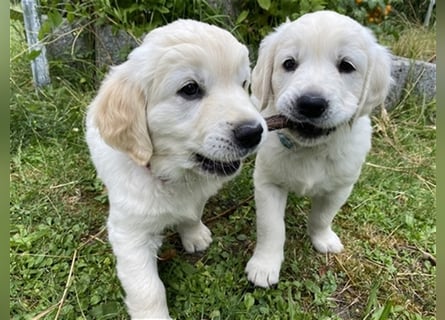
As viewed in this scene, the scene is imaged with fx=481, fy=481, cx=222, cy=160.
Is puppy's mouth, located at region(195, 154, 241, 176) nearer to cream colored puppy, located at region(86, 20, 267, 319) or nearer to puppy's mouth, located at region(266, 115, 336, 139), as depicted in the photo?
cream colored puppy, located at region(86, 20, 267, 319)

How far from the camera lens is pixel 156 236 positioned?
211cm

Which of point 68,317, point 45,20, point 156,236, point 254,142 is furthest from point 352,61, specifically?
point 45,20

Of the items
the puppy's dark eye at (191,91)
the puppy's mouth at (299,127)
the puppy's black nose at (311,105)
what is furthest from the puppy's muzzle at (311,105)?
the puppy's dark eye at (191,91)

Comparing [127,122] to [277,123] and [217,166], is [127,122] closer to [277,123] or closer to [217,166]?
[217,166]

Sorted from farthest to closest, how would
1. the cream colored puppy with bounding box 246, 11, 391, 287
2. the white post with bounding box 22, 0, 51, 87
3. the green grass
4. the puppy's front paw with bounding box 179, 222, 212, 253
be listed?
the white post with bounding box 22, 0, 51, 87
the puppy's front paw with bounding box 179, 222, 212, 253
the green grass
the cream colored puppy with bounding box 246, 11, 391, 287

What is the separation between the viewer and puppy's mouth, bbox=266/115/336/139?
81.6 inches

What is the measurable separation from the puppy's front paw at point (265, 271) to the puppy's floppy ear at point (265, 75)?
29.3 inches

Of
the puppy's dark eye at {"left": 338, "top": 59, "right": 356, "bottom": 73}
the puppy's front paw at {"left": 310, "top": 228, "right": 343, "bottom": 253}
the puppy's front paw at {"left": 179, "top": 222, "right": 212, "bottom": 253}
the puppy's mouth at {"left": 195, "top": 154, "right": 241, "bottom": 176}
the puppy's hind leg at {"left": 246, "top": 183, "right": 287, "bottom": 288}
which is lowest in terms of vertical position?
the puppy's front paw at {"left": 310, "top": 228, "right": 343, "bottom": 253}

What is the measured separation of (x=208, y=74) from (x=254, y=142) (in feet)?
1.01

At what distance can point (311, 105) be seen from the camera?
75.3 inches

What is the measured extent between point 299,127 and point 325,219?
64 cm

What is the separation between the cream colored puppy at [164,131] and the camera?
177cm

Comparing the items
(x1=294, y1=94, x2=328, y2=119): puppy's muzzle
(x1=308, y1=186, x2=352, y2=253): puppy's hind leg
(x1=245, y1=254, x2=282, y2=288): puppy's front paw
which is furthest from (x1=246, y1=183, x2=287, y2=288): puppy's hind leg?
(x1=294, y1=94, x2=328, y2=119): puppy's muzzle

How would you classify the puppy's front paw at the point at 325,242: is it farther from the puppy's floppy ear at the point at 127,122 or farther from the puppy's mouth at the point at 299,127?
the puppy's floppy ear at the point at 127,122
